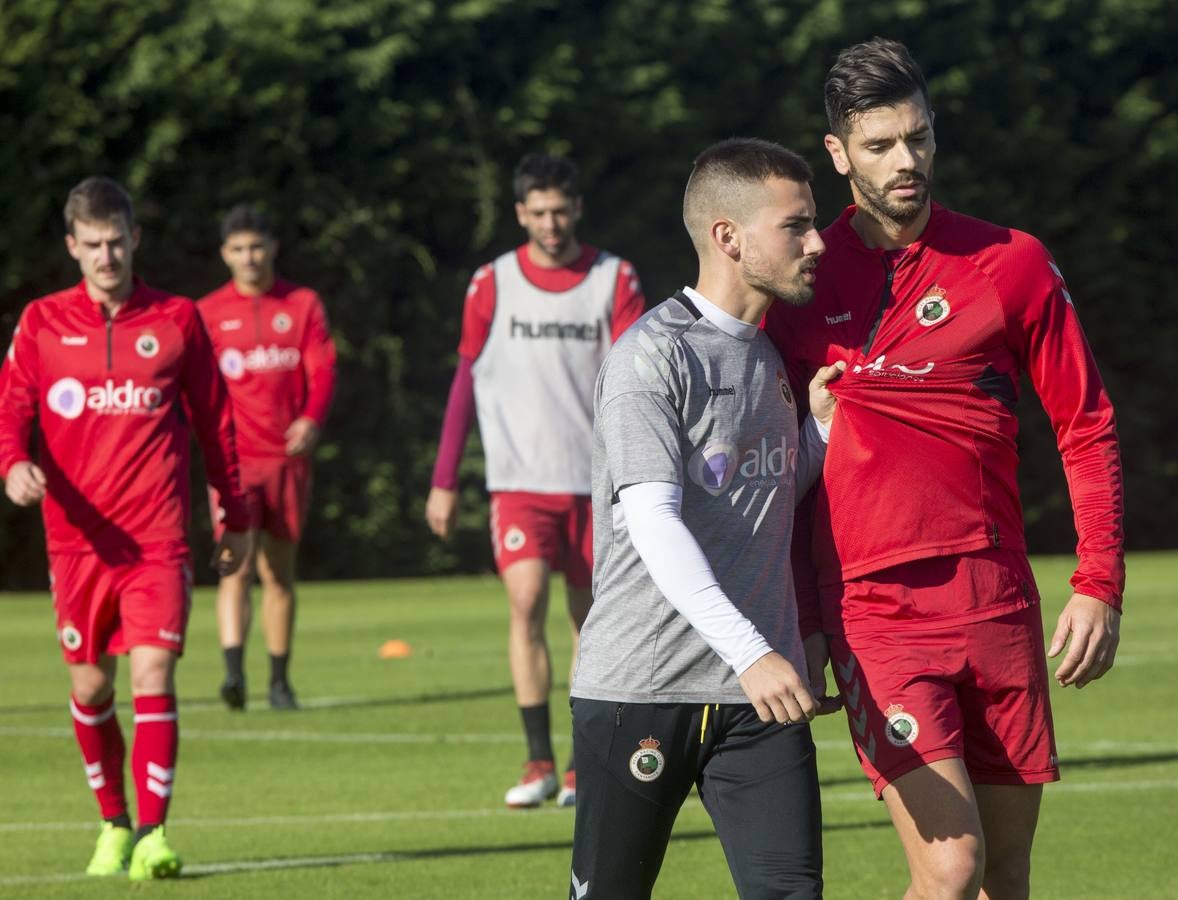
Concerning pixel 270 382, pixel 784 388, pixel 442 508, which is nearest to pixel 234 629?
pixel 270 382

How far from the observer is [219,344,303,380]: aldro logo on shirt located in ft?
42.7

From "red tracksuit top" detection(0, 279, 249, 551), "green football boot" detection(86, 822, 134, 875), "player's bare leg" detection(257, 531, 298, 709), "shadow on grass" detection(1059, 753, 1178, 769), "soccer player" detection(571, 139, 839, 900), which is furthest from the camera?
"player's bare leg" detection(257, 531, 298, 709)

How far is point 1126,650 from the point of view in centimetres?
1493

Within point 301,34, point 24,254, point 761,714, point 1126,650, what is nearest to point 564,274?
point 761,714

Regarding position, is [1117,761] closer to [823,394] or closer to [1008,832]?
[1008,832]

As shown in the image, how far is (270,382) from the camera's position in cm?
1305

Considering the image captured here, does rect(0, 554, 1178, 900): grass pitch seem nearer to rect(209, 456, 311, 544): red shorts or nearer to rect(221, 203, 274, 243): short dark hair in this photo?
rect(209, 456, 311, 544): red shorts

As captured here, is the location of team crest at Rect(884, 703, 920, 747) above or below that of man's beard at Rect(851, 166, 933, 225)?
below

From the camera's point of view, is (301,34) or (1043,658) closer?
(1043,658)

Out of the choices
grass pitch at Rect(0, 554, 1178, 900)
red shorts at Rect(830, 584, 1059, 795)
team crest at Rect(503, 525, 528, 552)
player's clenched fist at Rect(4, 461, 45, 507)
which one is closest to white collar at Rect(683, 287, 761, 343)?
red shorts at Rect(830, 584, 1059, 795)

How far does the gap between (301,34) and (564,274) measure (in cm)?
1325

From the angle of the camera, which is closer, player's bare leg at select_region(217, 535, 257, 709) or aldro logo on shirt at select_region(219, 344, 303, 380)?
player's bare leg at select_region(217, 535, 257, 709)

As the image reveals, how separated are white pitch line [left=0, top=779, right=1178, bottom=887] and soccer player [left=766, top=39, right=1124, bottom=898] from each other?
310 centimetres

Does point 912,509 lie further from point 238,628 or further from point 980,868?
point 238,628
